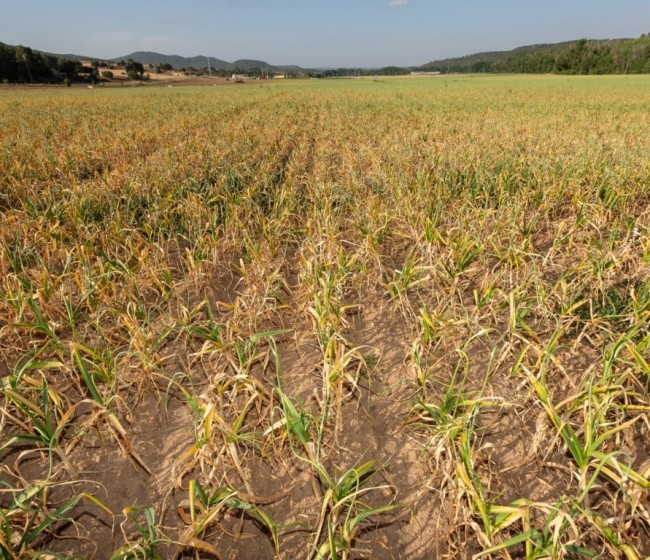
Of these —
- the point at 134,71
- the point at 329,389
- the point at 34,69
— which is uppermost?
the point at 134,71

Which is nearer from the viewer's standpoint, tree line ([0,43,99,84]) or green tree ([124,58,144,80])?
tree line ([0,43,99,84])

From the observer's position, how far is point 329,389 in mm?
1908

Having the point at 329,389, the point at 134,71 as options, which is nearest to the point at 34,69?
the point at 134,71

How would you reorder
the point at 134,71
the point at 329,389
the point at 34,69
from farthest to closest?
the point at 134,71 → the point at 34,69 → the point at 329,389

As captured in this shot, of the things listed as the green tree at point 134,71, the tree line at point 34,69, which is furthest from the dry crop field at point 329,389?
the green tree at point 134,71

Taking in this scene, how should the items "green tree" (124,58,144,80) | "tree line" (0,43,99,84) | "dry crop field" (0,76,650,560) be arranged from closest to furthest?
"dry crop field" (0,76,650,560) < "tree line" (0,43,99,84) < "green tree" (124,58,144,80)

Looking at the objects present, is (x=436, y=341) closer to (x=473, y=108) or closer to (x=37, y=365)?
(x=37, y=365)

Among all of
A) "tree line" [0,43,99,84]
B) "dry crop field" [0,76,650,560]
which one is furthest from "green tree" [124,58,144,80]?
"dry crop field" [0,76,650,560]

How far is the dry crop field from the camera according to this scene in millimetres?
1498

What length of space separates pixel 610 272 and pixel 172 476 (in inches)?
137

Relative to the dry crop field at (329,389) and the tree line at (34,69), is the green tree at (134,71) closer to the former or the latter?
the tree line at (34,69)

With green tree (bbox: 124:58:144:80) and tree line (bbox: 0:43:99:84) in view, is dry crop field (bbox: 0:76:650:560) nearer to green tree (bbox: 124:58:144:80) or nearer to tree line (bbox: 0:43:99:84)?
tree line (bbox: 0:43:99:84)

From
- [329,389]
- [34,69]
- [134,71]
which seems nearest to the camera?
[329,389]

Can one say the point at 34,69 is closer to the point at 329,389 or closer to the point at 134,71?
the point at 134,71
